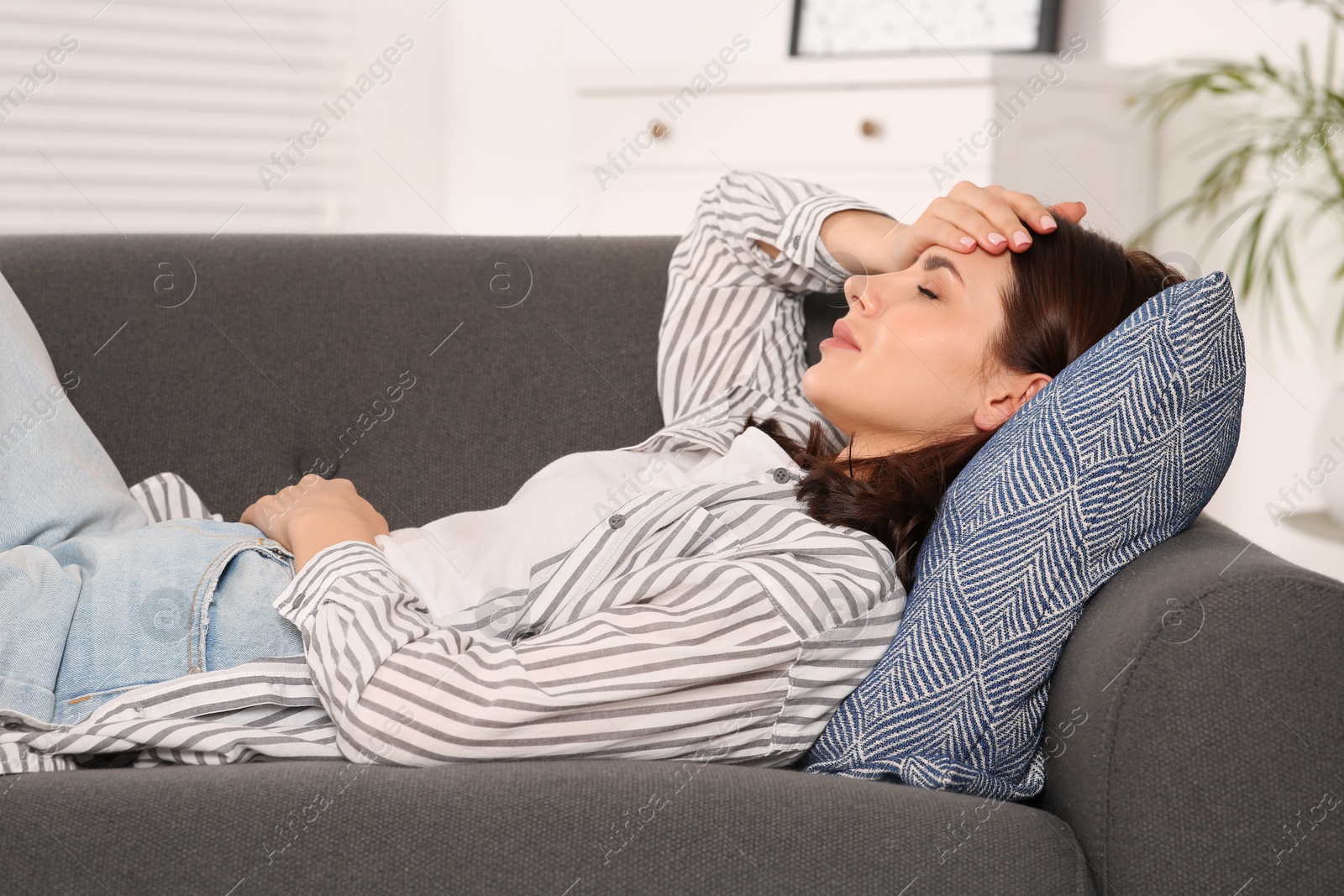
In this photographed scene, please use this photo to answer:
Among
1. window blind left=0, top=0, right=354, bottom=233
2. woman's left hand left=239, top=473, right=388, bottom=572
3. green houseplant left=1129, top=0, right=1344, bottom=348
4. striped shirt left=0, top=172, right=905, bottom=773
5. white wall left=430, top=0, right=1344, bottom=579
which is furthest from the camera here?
window blind left=0, top=0, right=354, bottom=233

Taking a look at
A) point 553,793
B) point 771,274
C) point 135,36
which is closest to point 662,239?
point 771,274

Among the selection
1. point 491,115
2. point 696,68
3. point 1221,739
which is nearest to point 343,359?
point 1221,739

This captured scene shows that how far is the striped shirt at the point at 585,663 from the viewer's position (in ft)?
2.82

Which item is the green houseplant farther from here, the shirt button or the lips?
the shirt button

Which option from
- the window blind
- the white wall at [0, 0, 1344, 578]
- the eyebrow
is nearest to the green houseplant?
the white wall at [0, 0, 1344, 578]

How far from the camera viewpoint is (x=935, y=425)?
Result: 114cm

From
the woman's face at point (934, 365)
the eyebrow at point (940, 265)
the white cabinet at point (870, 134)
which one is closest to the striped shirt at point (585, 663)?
the woman's face at point (934, 365)

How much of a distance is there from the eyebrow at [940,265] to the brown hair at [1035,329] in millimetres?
47

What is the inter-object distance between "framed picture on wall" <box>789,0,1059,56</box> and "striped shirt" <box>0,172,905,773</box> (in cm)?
186

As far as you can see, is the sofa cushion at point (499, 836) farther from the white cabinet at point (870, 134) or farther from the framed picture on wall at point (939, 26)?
the framed picture on wall at point (939, 26)

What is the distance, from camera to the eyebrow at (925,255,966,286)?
1136 mm

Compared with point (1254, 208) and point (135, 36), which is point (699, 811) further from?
point (135, 36)

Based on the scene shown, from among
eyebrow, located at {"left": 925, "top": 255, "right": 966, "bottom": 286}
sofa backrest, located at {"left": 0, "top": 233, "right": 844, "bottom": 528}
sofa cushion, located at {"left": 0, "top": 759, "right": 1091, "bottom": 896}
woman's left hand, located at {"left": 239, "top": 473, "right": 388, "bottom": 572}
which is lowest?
sofa cushion, located at {"left": 0, "top": 759, "right": 1091, "bottom": 896}

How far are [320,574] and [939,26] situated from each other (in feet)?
6.96
